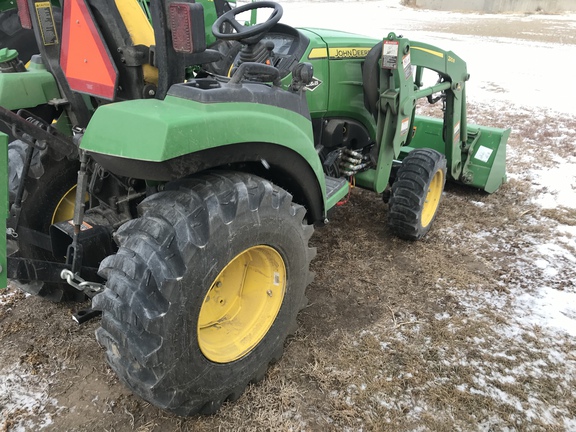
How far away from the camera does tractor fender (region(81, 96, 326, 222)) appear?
1546 mm

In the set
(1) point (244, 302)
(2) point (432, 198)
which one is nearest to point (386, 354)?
(1) point (244, 302)

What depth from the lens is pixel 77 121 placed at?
231 centimetres

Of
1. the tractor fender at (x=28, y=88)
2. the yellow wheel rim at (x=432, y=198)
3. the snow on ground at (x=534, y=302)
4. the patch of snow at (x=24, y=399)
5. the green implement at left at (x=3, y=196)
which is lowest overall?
the snow on ground at (x=534, y=302)

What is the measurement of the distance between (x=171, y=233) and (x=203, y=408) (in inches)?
33.6

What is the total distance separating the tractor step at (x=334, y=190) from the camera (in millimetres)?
2836

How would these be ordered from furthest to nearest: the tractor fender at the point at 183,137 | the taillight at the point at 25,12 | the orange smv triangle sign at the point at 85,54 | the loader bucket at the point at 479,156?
the loader bucket at the point at 479,156 < the taillight at the point at 25,12 < the orange smv triangle sign at the point at 85,54 < the tractor fender at the point at 183,137

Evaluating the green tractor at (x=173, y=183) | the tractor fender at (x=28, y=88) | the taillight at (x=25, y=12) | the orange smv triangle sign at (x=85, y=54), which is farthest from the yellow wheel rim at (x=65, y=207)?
the taillight at (x=25, y=12)

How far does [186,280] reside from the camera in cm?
167

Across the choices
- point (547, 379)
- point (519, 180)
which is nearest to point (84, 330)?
point (547, 379)

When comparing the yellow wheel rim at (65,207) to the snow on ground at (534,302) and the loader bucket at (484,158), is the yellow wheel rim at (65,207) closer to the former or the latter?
the snow on ground at (534,302)

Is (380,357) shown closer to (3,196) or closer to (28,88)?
(3,196)

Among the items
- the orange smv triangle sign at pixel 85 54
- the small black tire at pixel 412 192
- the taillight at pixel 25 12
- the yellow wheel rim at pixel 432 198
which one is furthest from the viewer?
the yellow wheel rim at pixel 432 198

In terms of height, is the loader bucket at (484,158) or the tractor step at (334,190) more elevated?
the tractor step at (334,190)

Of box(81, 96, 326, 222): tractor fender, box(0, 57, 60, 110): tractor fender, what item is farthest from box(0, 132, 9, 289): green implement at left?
box(0, 57, 60, 110): tractor fender
